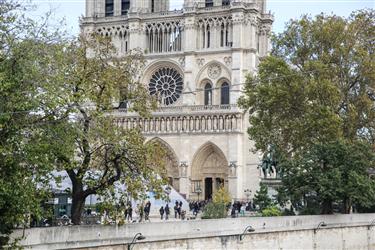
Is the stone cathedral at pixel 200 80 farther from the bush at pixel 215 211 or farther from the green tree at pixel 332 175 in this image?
the green tree at pixel 332 175

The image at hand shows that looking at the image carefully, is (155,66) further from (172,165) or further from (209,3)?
(172,165)

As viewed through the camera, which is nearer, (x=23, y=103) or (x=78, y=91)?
→ (x=23, y=103)

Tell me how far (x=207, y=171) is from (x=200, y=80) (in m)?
8.48

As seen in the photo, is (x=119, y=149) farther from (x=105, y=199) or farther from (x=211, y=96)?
(x=211, y=96)

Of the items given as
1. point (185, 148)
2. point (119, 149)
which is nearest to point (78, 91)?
point (119, 149)

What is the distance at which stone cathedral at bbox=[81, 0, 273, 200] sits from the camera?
6238 cm

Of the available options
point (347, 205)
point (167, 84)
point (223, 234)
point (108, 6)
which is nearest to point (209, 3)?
point (167, 84)

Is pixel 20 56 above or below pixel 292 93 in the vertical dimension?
below

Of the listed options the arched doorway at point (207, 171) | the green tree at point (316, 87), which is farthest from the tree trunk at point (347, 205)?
the arched doorway at point (207, 171)

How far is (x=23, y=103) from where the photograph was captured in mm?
16922

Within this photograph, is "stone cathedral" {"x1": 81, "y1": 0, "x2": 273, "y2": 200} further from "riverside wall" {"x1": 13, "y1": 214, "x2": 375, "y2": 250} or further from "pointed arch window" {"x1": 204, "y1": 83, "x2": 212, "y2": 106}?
"riverside wall" {"x1": 13, "y1": 214, "x2": 375, "y2": 250}

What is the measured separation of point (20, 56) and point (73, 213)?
646 cm

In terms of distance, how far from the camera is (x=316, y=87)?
117 ft

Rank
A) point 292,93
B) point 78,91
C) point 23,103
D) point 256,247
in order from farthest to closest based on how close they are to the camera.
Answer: point 292,93 → point 256,247 → point 78,91 → point 23,103
